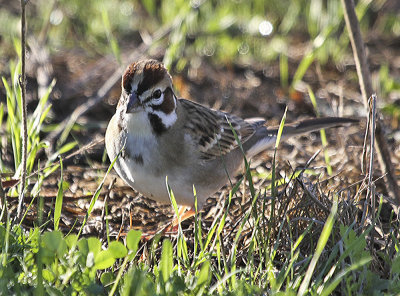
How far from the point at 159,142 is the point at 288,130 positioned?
1286mm

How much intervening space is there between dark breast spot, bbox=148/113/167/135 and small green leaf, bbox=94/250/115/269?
1.13m

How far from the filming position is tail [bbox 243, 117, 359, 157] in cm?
475

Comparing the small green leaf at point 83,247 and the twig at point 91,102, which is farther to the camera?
the twig at point 91,102

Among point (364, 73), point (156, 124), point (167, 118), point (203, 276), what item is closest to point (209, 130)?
point (167, 118)

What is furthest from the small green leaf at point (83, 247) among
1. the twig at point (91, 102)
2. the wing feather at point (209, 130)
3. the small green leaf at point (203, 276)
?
the twig at point (91, 102)

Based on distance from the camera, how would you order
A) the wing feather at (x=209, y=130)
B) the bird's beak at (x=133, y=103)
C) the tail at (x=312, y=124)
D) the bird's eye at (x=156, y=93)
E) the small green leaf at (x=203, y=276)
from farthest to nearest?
1. the tail at (x=312, y=124)
2. the wing feather at (x=209, y=130)
3. the bird's eye at (x=156, y=93)
4. the bird's beak at (x=133, y=103)
5. the small green leaf at (x=203, y=276)

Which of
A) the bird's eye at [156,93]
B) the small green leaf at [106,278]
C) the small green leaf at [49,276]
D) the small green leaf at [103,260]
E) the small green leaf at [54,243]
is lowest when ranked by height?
the small green leaf at [106,278]

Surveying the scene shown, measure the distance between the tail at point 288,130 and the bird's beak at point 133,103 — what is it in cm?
139

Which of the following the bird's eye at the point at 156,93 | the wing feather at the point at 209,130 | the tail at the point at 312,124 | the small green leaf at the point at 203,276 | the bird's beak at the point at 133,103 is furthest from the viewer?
the tail at the point at 312,124

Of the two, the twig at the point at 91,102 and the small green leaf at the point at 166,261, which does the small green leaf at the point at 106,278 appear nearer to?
the small green leaf at the point at 166,261

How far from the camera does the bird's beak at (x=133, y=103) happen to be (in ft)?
12.0

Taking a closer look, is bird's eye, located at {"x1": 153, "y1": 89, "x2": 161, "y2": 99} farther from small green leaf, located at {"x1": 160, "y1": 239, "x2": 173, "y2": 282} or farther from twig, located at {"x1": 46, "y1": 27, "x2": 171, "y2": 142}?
twig, located at {"x1": 46, "y1": 27, "x2": 171, "y2": 142}

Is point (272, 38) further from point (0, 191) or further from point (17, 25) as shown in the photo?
point (0, 191)

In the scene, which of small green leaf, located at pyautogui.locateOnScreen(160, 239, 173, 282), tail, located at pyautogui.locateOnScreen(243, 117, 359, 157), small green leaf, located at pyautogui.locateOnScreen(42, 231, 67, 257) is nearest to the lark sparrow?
tail, located at pyautogui.locateOnScreen(243, 117, 359, 157)
